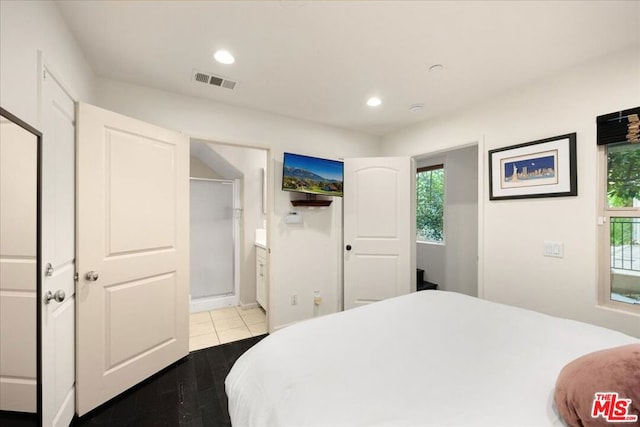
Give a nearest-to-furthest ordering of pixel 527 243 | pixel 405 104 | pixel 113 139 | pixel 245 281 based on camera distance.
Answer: pixel 113 139
pixel 527 243
pixel 405 104
pixel 245 281

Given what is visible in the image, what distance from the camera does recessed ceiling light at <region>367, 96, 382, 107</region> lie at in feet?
8.21

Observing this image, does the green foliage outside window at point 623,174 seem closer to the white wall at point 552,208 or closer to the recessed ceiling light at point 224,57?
the white wall at point 552,208

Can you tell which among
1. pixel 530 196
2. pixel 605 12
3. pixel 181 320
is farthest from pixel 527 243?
pixel 181 320

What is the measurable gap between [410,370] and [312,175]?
7.36 feet

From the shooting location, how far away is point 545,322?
4.64 feet

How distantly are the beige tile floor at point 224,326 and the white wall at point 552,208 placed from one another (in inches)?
97.8

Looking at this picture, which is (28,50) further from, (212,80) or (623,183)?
(623,183)

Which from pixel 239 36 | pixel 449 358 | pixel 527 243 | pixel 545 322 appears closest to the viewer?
pixel 449 358

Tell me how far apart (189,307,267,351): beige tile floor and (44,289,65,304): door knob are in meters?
1.48

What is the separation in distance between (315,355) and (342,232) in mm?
2245

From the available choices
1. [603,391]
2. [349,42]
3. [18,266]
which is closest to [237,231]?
[18,266]

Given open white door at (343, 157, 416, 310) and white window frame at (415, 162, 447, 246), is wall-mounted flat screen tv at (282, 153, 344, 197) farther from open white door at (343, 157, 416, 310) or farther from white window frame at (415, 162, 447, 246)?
white window frame at (415, 162, 447, 246)

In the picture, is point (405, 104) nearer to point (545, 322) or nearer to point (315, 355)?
point (545, 322)

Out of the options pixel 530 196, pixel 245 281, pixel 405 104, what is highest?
pixel 405 104
